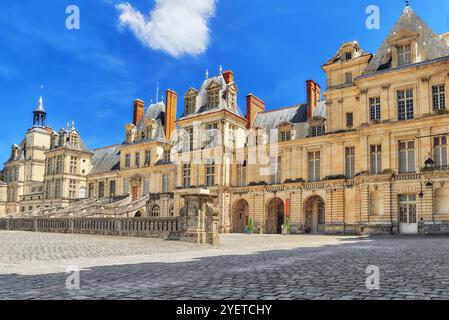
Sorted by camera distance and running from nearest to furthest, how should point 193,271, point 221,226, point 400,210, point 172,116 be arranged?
point 193,271, point 400,210, point 221,226, point 172,116

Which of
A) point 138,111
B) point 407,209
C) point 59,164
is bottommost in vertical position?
point 407,209

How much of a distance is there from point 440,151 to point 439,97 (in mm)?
3667

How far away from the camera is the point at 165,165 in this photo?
4388 cm

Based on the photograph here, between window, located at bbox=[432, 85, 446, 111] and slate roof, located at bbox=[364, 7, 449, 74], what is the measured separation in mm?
2302

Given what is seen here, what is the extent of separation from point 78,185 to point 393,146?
39.8 metres

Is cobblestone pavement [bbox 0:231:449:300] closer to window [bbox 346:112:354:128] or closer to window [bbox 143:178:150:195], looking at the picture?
window [bbox 346:112:354:128]

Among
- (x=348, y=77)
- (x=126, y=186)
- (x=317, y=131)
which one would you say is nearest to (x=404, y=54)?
(x=348, y=77)

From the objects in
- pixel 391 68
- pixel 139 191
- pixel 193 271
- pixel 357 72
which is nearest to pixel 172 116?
pixel 139 191

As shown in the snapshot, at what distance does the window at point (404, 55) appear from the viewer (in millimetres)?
28906

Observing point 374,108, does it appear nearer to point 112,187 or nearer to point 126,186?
point 126,186

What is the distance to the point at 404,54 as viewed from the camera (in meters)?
29.2

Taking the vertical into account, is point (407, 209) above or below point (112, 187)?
below
